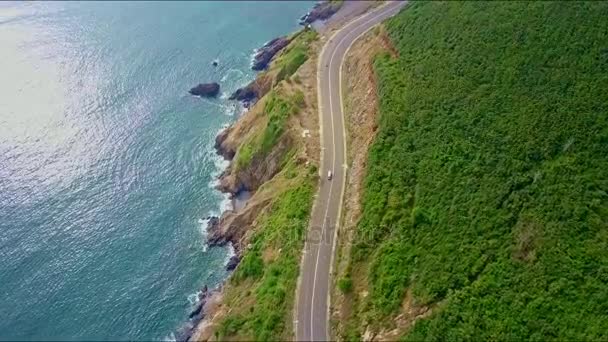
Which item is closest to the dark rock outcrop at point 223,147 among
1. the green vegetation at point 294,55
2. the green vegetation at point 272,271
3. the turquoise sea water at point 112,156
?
the turquoise sea water at point 112,156

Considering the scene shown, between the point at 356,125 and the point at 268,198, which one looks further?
the point at 356,125

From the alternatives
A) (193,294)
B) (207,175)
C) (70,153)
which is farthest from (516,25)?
(70,153)

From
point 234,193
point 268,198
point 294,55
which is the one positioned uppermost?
point 294,55

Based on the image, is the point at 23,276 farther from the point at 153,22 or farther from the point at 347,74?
the point at 153,22

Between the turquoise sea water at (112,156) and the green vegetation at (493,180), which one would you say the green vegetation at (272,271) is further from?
the green vegetation at (493,180)

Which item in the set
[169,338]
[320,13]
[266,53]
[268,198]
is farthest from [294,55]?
[169,338]

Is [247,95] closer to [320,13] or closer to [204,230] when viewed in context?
[320,13]

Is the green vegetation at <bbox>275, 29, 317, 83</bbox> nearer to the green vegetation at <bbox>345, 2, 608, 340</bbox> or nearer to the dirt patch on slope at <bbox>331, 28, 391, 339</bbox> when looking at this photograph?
the dirt patch on slope at <bbox>331, 28, 391, 339</bbox>
